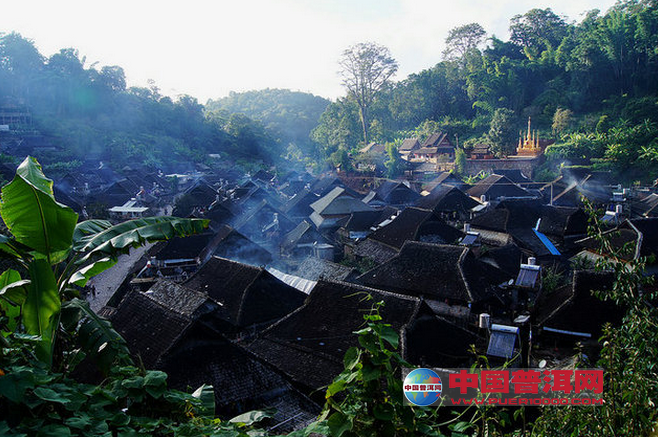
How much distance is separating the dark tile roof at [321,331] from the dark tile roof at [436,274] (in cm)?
404

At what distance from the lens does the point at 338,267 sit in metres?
18.7

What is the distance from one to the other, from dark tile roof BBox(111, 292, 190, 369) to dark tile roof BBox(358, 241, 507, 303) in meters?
7.93

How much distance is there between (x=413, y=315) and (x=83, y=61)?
85265 mm

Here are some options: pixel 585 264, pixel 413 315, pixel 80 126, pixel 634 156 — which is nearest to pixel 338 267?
pixel 413 315

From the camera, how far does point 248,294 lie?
1449 centimetres

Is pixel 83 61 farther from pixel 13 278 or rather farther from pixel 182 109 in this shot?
pixel 13 278

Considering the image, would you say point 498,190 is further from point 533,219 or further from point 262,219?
point 262,219

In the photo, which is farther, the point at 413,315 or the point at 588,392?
the point at 413,315

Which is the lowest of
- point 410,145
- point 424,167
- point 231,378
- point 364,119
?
point 231,378

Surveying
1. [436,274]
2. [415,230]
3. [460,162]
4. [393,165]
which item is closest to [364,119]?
[393,165]

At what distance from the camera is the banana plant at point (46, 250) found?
4.30 meters

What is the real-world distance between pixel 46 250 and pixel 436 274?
1338 cm

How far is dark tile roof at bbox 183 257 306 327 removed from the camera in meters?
14.2

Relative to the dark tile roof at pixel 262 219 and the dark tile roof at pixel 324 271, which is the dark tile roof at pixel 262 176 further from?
the dark tile roof at pixel 324 271
